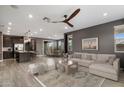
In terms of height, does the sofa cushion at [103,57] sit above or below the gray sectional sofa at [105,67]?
above

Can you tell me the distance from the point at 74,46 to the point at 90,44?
1691mm

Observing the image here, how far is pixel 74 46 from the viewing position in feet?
23.2

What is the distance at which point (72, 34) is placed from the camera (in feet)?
23.7

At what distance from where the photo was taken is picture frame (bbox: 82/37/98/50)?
17.5 feet

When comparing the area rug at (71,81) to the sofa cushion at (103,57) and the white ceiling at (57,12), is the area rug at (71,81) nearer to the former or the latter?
the sofa cushion at (103,57)

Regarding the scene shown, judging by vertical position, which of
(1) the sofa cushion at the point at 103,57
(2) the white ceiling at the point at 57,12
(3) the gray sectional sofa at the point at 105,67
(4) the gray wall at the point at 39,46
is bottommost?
(3) the gray sectional sofa at the point at 105,67

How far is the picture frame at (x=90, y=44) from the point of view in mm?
5328

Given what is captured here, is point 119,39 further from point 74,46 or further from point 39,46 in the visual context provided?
point 39,46

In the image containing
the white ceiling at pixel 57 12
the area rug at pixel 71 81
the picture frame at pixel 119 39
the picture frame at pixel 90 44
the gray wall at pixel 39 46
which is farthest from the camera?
the gray wall at pixel 39 46

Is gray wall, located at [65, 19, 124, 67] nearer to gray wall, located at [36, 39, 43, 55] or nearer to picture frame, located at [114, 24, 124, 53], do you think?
picture frame, located at [114, 24, 124, 53]

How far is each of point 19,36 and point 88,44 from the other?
7.81 meters

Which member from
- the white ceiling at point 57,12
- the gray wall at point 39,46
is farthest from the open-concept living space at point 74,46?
the gray wall at point 39,46

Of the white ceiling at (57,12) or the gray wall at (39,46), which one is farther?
the gray wall at (39,46)
